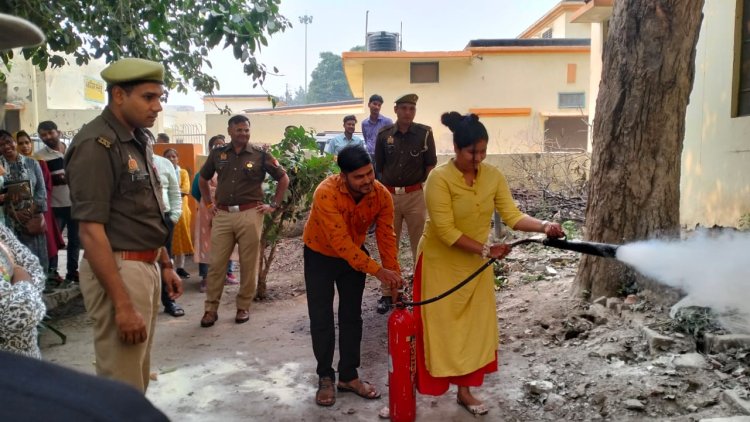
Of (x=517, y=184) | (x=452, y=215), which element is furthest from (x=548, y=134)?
(x=452, y=215)

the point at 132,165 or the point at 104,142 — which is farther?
the point at 132,165

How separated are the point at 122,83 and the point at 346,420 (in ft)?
7.93

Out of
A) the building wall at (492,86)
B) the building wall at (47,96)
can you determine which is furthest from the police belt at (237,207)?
the building wall at (492,86)

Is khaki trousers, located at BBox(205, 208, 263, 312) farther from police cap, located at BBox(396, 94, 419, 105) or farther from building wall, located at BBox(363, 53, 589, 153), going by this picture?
building wall, located at BBox(363, 53, 589, 153)

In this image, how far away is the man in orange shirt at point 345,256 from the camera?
3615 mm

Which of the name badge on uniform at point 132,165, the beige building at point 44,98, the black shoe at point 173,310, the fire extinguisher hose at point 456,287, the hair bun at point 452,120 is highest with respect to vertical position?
the beige building at point 44,98

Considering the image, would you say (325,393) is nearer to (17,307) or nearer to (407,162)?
(17,307)

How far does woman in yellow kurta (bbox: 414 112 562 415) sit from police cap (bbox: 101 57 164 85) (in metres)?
1.71

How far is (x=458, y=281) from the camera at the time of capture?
11.9 ft

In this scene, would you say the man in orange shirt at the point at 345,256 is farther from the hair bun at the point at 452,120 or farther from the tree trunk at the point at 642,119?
the tree trunk at the point at 642,119

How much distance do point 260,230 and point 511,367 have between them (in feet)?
9.26

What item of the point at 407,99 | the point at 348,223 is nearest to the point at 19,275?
the point at 348,223

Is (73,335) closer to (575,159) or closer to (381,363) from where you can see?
(381,363)

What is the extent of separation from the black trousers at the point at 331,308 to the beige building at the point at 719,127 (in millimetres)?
4443
